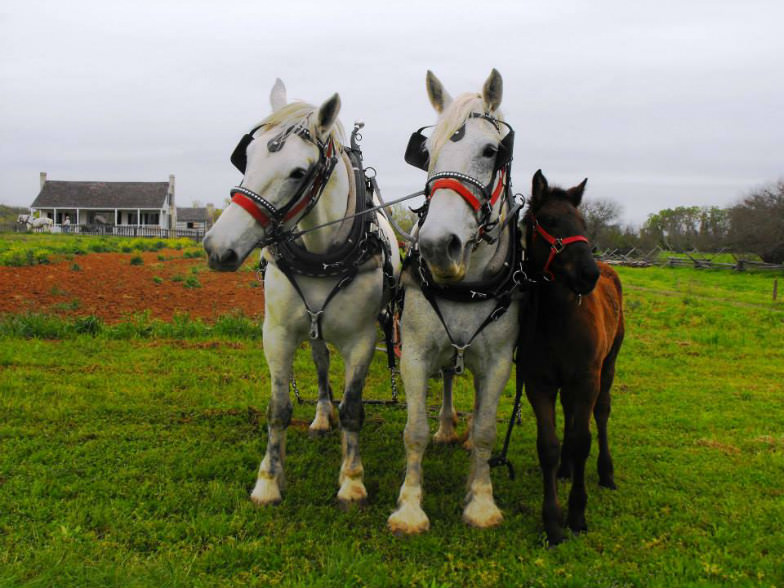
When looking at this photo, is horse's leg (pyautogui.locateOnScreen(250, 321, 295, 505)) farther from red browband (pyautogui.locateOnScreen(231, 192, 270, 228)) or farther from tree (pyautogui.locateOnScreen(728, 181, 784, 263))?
tree (pyautogui.locateOnScreen(728, 181, 784, 263))

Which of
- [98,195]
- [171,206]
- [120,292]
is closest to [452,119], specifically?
[120,292]

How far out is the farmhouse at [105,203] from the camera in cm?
5169

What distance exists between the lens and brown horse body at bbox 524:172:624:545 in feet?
11.3

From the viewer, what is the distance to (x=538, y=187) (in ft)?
11.7

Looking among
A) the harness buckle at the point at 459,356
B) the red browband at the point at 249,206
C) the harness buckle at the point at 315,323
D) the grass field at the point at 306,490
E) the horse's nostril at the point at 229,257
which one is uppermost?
the red browband at the point at 249,206

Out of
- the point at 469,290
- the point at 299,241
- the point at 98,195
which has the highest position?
the point at 98,195

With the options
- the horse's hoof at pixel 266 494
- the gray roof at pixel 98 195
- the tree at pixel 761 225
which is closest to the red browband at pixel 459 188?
the horse's hoof at pixel 266 494

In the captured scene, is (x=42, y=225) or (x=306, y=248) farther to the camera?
(x=42, y=225)

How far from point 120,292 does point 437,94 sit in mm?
9793

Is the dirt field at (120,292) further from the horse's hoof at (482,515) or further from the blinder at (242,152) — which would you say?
the horse's hoof at (482,515)

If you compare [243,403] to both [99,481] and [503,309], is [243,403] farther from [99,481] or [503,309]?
[503,309]

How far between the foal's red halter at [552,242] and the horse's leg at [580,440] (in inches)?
27.4

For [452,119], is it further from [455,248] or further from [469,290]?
[469,290]

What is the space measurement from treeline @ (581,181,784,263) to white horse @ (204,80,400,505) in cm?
1760
